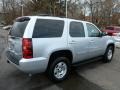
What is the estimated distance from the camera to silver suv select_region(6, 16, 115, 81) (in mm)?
4852

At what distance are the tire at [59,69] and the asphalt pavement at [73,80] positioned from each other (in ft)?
0.56

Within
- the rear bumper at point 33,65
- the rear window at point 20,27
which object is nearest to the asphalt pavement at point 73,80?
the rear bumper at point 33,65

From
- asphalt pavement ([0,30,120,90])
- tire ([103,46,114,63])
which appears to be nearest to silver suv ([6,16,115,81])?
asphalt pavement ([0,30,120,90])

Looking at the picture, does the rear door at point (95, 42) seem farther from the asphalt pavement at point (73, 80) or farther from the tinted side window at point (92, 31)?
the asphalt pavement at point (73, 80)

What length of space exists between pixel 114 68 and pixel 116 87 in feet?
6.83

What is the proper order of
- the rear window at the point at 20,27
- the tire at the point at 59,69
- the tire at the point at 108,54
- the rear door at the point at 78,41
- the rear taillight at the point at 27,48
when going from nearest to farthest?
the rear taillight at the point at 27,48 → the rear window at the point at 20,27 → the tire at the point at 59,69 → the rear door at the point at 78,41 → the tire at the point at 108,54

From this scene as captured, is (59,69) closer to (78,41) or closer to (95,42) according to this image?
(78,41)

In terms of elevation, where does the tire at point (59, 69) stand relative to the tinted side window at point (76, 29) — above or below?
below

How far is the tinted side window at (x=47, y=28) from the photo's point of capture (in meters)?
5.01

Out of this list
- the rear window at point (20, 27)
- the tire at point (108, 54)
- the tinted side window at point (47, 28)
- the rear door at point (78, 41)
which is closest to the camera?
the tinted side window at point (47, 28)

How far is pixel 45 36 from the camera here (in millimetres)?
5117

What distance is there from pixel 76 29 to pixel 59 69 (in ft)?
4.82

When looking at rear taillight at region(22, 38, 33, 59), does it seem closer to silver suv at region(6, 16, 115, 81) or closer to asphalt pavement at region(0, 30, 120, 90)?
silver suv at region(6, 16, 115, 81)

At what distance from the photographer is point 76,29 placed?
6109 millimetres
